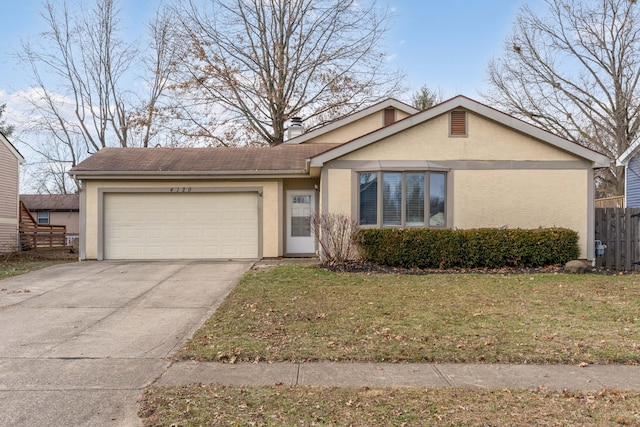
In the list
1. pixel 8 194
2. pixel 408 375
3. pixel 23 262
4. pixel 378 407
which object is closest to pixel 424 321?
pixel 408 375

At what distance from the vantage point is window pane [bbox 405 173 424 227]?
38.9 ft

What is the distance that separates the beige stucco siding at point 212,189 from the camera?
13.5m

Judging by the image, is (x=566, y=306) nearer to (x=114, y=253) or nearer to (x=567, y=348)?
(x=567, y=348)

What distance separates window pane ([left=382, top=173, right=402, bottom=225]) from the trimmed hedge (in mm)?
594

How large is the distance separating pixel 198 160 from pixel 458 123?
26.1 ft

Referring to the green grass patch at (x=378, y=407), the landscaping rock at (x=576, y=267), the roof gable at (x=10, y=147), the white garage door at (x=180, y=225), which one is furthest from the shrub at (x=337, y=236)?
the roof gable at (x=10, y=147)

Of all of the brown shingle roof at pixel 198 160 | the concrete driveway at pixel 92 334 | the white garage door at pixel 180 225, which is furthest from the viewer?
the white garage door at pixel 180 225

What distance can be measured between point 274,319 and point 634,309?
18.3 feet

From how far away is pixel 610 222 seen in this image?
12.4m

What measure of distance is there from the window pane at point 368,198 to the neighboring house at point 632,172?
12137 mm

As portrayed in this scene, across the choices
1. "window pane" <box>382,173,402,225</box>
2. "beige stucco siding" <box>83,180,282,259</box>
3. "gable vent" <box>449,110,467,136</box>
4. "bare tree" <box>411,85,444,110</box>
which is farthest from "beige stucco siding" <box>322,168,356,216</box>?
"bare tree" <box>411,85,444,110</box>

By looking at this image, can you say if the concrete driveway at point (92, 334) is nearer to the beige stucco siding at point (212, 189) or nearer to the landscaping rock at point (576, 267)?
the beige stucco siding at point (212, 189)

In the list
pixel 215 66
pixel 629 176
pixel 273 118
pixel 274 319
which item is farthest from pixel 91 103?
pixel 629 176

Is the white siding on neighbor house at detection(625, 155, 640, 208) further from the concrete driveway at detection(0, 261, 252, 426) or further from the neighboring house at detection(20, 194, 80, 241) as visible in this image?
the neighboring house at detection(20, 194, 80, 241)
